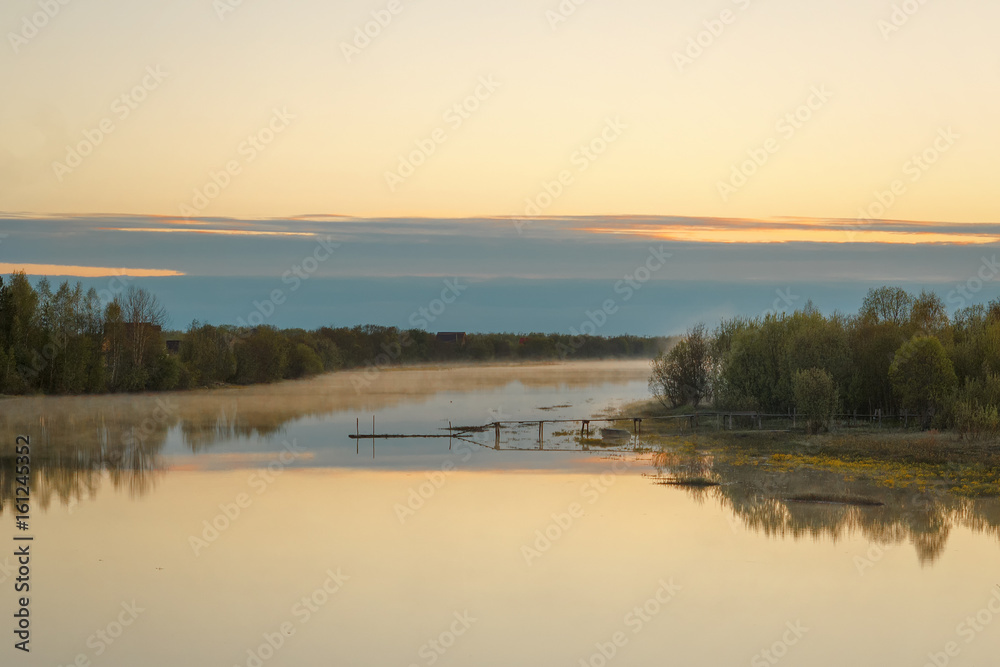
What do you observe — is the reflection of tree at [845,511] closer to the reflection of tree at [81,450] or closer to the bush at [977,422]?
the bush at [977,422]

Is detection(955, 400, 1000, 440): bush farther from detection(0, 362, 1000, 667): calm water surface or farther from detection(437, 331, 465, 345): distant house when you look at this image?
detection(437, 331, 465, 345): distant house

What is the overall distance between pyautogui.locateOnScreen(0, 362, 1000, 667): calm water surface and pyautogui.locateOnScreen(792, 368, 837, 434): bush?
797 cm

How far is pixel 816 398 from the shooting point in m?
37.9

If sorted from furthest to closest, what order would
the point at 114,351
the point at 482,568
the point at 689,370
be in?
the point at 114,351, the point at 689,370, the point at 482,568

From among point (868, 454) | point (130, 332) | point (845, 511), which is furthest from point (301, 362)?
point (845, 511)

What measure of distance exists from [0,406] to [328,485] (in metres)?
37.9

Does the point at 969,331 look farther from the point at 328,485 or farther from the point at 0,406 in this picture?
the point at 0,406

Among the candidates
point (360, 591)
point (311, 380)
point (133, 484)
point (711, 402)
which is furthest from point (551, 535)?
point (311, 380)

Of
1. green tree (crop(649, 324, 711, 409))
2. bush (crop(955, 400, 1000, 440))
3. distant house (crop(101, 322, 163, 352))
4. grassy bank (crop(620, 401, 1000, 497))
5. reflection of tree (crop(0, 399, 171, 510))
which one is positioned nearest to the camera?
grassy bank (crop(620, 401, 1000, 497))

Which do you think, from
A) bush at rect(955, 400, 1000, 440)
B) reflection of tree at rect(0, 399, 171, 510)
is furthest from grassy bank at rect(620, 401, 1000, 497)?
reflection of tree at rect(0, 399, 171, 510)

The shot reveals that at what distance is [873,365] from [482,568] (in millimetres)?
28280

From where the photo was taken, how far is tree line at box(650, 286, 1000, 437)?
37312 mm

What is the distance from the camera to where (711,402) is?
5269cm

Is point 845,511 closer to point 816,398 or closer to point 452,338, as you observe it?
point 816,398
